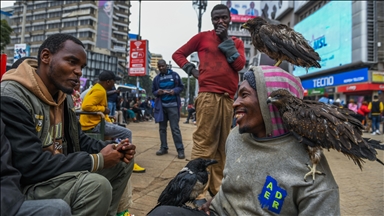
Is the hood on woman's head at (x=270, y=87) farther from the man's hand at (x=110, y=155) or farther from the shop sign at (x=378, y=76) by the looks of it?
the shop sign at (x=378, y=76)

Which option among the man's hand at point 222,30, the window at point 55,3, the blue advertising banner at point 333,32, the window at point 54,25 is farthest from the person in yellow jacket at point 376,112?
the window at point 55,3

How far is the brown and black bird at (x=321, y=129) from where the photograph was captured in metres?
1.30

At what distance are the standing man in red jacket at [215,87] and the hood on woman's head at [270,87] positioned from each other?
1.50 metres

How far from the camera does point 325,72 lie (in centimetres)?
3162

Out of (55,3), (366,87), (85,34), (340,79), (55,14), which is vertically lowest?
(366,87)

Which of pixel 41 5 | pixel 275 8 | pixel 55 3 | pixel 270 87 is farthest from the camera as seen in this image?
pixel 41 5

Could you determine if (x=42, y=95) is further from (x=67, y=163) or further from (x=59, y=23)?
(x=59, y=23)

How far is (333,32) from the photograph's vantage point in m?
29.3

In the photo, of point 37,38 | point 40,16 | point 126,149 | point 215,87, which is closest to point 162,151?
point 215,87

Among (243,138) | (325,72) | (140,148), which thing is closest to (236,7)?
(325,72)

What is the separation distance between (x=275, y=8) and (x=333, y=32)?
759 inches

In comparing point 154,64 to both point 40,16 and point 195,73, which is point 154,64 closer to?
point 40,16

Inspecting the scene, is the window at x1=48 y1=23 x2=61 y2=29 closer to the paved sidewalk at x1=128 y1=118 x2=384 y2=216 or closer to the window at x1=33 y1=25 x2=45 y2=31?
the window at x1=33 y1=25 x2=45 y2=31

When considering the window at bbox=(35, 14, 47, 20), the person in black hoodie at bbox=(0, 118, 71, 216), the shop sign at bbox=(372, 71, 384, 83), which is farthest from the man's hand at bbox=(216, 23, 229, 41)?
the window at bbox=(35, 14, 47, 20)
